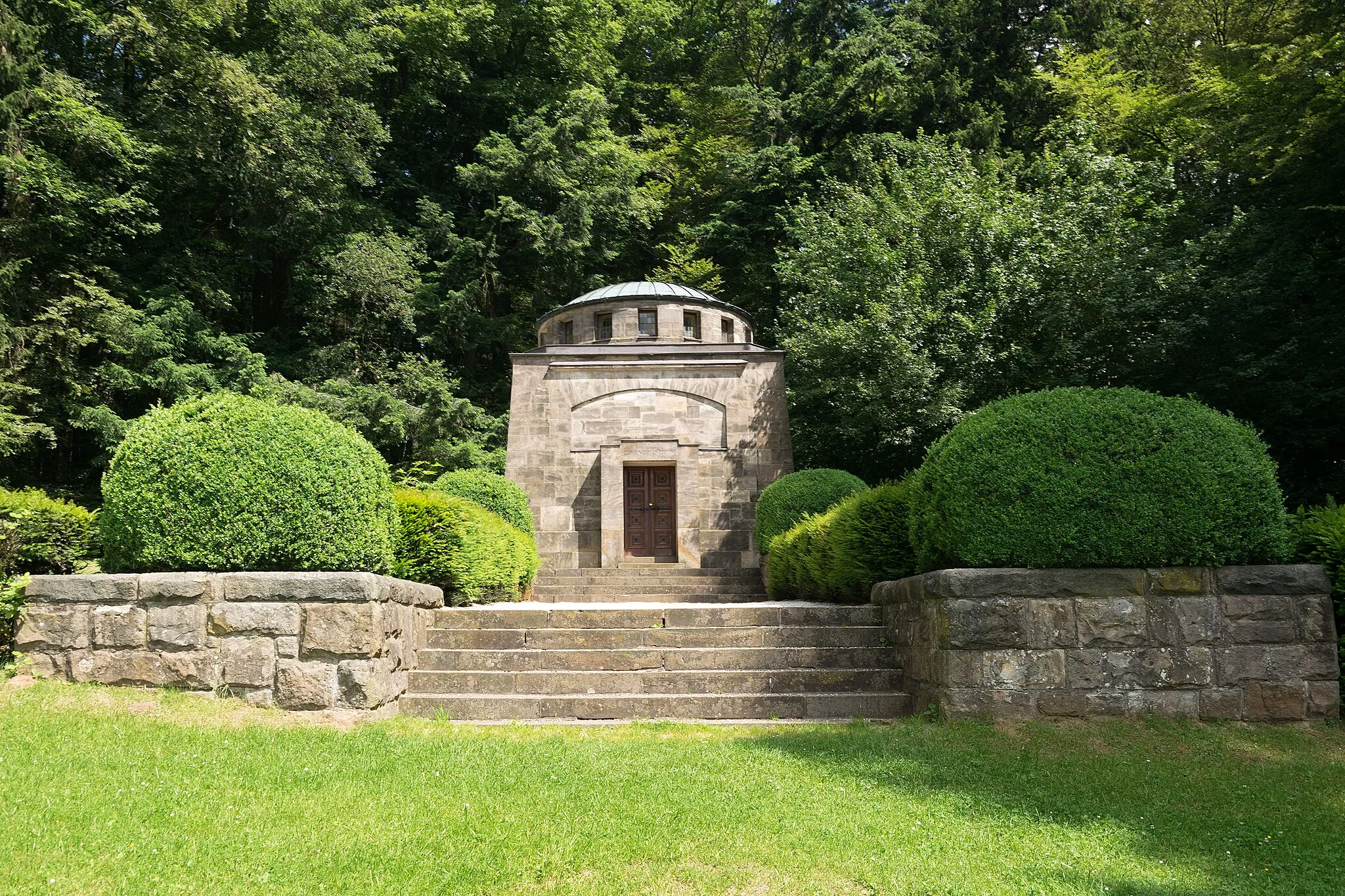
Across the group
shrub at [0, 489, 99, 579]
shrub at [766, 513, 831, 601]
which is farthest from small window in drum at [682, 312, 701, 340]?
shrub at [0, 489, 99, 579]

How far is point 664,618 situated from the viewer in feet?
27.1

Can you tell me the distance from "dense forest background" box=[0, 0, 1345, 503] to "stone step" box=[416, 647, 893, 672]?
9.20 meters

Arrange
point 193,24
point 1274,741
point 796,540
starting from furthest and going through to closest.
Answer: point 193,24 < point 796,540 < point 1274,741

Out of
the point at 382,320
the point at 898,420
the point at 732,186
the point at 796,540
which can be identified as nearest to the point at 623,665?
the point at 796,540

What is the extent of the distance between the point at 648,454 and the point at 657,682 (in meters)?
10.3

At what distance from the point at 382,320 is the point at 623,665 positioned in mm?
21126

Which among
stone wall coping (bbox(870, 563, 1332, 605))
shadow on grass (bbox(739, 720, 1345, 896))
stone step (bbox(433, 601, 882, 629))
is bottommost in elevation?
shadow on grass (bbox(739, 720, 1345, 896))

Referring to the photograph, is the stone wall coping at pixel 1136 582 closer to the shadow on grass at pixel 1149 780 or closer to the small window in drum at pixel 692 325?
the shadow on grass at pixel 1149 780

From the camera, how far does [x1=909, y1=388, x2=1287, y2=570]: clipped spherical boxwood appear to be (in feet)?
20.1

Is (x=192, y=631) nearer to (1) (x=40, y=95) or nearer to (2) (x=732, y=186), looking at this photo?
(1) (x=40, y=95)

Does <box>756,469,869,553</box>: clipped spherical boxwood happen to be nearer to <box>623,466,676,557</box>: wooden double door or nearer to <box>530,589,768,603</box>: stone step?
<box>530,589,768,603</box>: stone step

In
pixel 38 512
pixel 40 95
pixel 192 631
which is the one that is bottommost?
pixel 192 631

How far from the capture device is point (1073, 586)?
6.08 m

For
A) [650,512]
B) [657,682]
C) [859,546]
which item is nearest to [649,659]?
[657,682]
